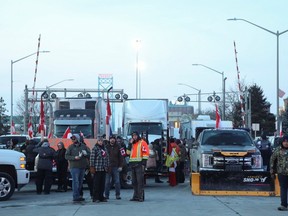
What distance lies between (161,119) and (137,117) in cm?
120

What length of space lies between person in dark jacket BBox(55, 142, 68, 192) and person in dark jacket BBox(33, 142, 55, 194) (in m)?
0.35

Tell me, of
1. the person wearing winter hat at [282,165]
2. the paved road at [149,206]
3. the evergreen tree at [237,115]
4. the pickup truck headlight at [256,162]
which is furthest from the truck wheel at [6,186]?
the evergreen tree at [237,115]

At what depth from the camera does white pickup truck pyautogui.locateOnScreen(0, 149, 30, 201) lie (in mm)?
17703

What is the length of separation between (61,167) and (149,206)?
553cm

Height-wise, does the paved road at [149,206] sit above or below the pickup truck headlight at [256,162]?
below

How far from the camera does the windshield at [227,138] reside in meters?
21.5

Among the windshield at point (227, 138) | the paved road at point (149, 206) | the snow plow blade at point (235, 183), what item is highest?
the windshield at point (227, 138)

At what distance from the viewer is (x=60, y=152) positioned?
2044cm

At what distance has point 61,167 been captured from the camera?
2039cm

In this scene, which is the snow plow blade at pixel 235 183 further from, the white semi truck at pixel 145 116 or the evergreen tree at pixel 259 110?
the evergreen tree at pixel 259 110

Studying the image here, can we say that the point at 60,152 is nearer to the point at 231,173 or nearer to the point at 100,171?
the point at 100,171

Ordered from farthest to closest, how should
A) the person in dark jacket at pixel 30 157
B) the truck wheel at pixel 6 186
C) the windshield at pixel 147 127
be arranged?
the windshield at pixel 147 127
the person in dark jacket at pixel 30 157
the truck wheel at pixel 6 186

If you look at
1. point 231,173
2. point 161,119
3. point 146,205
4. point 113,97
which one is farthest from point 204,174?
point 113,97

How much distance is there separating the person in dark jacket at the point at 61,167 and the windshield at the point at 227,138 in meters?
4.75
